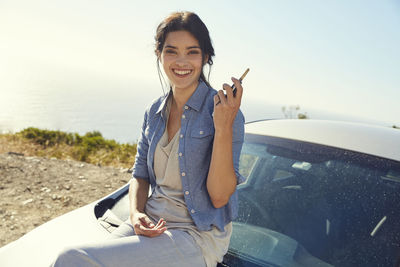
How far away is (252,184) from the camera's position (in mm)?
2061

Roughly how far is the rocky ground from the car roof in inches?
115

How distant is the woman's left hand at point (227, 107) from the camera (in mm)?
1214

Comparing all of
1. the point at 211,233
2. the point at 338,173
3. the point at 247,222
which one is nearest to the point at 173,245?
the point at 211,233

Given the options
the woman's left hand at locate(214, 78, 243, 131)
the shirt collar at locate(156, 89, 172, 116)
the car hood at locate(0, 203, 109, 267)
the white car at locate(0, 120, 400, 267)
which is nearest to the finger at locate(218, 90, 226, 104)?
the woman's left hand at locate(214, 78, 243, 131)

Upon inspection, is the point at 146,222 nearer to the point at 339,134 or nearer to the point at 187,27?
the point at 187,27

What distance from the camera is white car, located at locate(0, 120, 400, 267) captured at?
1.42 m

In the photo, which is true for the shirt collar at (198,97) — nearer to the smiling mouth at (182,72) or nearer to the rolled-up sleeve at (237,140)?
the smiling mouth at (182,72)

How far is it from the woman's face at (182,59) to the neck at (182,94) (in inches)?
0.9

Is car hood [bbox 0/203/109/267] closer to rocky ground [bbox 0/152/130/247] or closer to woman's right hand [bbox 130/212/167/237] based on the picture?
woman's right hand [bbox 130/212/167/237]

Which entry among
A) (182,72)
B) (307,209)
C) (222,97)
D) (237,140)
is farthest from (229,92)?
(307,209)

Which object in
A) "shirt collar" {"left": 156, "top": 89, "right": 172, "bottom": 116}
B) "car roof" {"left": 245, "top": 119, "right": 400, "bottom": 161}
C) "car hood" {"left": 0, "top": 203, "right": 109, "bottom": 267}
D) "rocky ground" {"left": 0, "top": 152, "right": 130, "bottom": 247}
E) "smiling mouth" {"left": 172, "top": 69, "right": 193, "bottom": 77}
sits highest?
"smiling mouth" {"left": 172, "top": 69, "right": 193, "bottom": 77}

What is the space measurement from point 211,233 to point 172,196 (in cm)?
24

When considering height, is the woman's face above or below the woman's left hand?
above

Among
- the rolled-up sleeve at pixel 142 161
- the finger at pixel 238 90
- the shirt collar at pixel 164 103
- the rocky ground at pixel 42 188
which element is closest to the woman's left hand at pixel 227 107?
the finger at pixel 238 90
